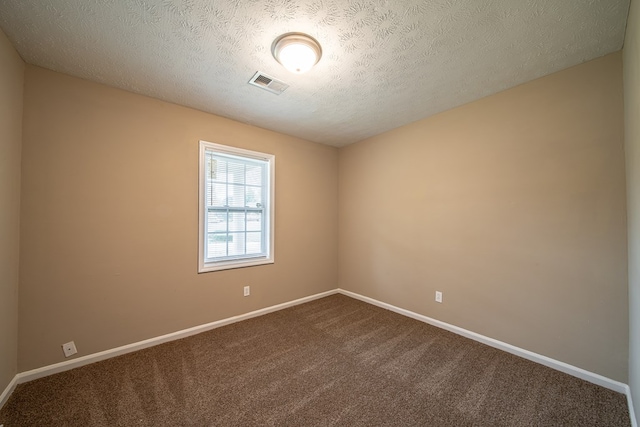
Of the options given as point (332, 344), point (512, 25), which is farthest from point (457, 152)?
point (332, 344)

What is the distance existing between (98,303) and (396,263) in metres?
3.23

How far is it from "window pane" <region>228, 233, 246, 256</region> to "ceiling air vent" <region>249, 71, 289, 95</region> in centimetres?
176

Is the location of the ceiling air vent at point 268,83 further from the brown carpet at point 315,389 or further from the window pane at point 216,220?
the brown carpet at point 315,389

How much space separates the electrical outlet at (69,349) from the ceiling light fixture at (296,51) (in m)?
2.89

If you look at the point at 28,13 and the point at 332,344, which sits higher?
the point at 28,13

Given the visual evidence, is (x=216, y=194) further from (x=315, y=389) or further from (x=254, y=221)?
(x=315, y=389)

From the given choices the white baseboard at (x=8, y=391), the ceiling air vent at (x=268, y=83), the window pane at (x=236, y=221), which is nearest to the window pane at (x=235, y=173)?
the window pane at (x=236, y=221)

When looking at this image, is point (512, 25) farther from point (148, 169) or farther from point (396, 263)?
point (148, 169)

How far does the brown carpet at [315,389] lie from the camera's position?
5.09ft

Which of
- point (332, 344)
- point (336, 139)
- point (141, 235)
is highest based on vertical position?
point (336, 139)

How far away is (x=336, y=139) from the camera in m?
3.73

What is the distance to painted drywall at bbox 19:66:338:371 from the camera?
194 cm

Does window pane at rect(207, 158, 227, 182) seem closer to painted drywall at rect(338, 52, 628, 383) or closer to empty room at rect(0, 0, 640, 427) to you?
empty room at rect(0, 0, 640, 427)

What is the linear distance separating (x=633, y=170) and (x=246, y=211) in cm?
337
